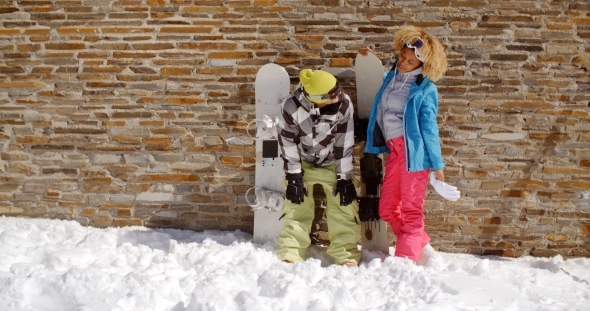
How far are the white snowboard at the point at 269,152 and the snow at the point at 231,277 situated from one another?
0.15m

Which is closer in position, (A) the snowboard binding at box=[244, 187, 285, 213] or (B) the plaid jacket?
(B) the plaid jacket

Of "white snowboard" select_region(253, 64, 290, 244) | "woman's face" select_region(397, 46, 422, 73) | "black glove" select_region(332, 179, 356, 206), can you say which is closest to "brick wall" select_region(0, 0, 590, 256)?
"white snowboard" select_region(253, 64, 290, 244)

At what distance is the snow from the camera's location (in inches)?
113

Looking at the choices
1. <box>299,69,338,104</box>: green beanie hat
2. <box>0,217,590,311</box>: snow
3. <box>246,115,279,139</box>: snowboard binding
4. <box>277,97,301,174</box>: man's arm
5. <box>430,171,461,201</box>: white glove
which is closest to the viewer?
<box>0,217,590,311</box>: snow

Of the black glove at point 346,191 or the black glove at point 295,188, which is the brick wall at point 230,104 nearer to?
the black glove at point 295,188

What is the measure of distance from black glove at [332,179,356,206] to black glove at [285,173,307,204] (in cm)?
28

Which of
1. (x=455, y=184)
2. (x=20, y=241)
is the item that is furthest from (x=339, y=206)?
(x=20, y=241)

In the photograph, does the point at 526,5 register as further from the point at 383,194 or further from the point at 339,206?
the point at 339,206

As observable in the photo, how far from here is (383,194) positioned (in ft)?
12.2

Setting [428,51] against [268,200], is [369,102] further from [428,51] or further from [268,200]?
[268,200]

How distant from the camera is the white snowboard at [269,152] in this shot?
3.89 m

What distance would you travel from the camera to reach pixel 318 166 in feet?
12.4

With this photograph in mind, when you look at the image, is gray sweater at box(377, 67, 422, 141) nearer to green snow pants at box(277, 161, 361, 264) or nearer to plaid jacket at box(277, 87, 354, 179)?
plaid jacket at box(277, 87, 354, 179)

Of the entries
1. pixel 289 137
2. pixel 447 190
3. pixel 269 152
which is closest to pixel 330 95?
pixel 289 137
